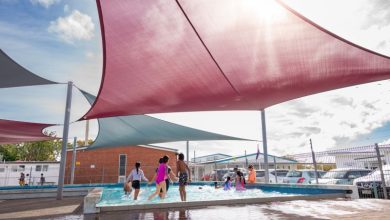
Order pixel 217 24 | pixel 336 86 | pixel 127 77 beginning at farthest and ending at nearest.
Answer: pixel 336 86
pixel 127 77
pixel 217 24

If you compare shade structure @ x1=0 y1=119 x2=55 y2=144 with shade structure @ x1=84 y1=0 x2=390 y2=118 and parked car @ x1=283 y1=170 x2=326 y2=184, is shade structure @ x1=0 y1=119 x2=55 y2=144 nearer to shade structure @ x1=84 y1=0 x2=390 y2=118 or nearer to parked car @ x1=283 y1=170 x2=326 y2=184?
shade structure @ x1=84 y1=0 x2=390 y2=118

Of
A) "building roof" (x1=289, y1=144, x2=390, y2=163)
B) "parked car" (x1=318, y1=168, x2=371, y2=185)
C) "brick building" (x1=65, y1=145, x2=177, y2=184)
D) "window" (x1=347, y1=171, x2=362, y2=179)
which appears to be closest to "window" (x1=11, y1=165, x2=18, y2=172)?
"brick building" (x1=65, y1=145, x2=177, y2=184)

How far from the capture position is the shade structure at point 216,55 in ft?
18.8

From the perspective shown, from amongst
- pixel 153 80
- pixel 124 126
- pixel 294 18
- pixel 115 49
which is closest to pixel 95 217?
pixel 115 49

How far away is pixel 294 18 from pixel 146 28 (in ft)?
9.85

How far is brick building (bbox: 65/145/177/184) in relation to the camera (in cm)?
2266

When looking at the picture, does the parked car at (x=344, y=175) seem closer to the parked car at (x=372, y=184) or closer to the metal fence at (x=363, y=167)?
the metal fence at (x=363, y=167)

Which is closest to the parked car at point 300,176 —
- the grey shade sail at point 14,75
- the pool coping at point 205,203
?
the pool coping at point 205,203

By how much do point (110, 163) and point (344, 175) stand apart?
17054 mm

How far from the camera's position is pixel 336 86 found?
31.0 feet

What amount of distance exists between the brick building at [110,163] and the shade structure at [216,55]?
46.1 feet

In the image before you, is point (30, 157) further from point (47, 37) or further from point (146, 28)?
point (146, 28)

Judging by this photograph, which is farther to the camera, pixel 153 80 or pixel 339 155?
pixel 339 155

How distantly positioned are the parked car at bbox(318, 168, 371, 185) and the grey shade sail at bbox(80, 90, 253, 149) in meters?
4.86
